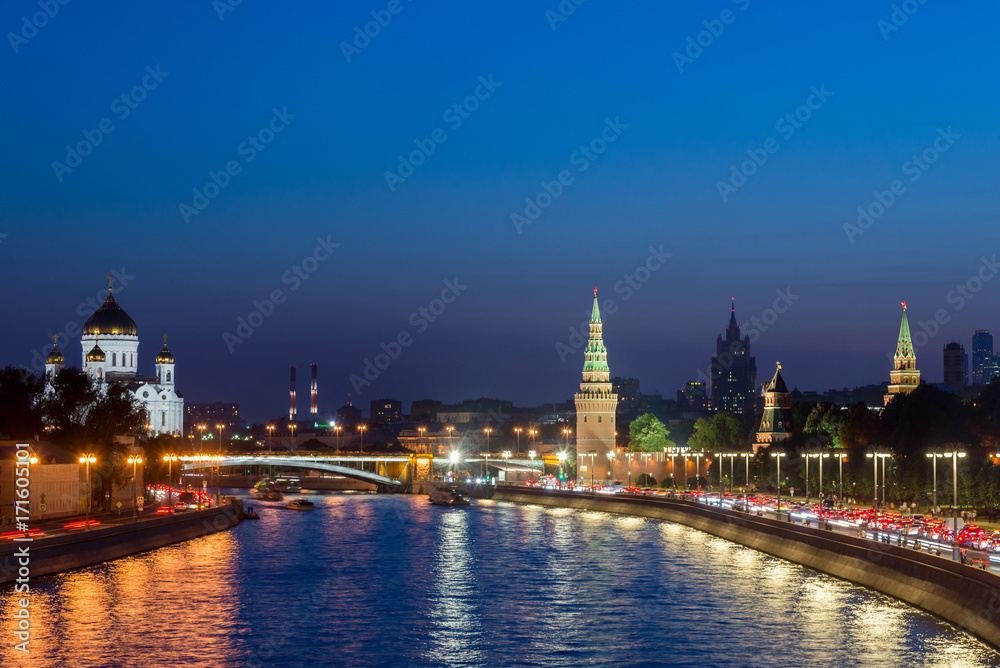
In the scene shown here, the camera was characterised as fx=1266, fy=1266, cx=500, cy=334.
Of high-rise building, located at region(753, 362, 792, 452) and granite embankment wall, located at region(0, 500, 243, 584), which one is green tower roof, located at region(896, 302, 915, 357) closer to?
high-rise building, located at region(753, 362, 792, 452)

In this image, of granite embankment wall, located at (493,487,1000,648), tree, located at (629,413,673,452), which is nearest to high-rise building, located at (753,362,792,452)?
tree, located at (629,413,673,452)

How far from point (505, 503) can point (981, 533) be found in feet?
223

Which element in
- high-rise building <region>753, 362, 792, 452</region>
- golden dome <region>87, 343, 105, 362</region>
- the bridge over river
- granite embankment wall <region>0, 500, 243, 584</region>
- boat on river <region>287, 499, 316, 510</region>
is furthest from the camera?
golden dome <region>87, 343, 105, 362</region>

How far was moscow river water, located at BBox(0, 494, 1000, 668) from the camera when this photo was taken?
36031mm

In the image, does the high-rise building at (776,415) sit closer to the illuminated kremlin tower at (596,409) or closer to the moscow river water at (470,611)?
the illuminated kremlin tower at (596,409)

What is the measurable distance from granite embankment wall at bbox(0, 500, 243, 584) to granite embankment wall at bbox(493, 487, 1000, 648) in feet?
99.9

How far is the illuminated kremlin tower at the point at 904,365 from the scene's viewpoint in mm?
158375

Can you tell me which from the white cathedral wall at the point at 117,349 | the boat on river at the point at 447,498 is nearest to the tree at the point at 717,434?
the boat on river at the point at 447,498

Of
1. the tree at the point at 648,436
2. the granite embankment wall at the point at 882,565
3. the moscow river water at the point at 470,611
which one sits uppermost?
the tree at the point at 648,436

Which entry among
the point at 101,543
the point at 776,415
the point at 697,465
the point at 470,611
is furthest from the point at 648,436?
Result: the point at 470,611

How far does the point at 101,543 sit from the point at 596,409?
106 meters

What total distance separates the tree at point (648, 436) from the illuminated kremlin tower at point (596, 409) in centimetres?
369

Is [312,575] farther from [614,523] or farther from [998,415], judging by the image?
[998,415]

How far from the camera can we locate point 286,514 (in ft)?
331
